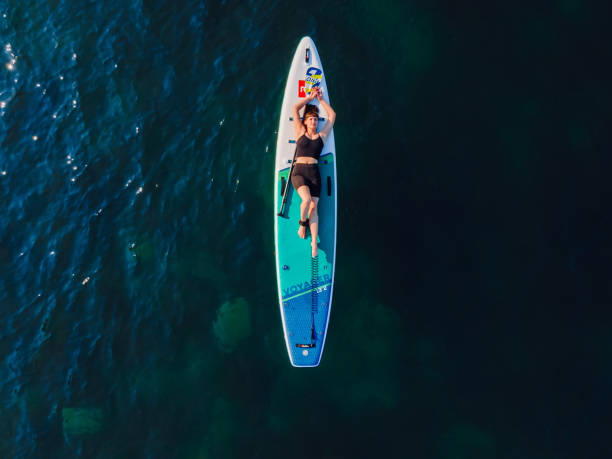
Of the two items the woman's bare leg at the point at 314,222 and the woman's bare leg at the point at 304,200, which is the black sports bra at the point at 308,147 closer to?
the woman's bare leg at the point at 304,200

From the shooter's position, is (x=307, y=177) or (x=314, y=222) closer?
(x=307, y=177)

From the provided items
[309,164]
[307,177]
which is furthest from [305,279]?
[309,164]

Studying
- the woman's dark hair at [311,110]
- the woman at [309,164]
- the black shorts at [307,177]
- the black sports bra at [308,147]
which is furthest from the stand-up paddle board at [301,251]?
the black sports bra at [308,147]

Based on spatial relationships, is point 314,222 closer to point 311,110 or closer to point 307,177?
point 307,177

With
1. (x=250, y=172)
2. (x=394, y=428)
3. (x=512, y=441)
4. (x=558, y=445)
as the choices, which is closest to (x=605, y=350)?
(x=558, y=445)

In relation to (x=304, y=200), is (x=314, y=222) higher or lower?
lower

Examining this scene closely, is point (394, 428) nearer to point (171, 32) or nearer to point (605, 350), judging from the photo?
point (605, 350)

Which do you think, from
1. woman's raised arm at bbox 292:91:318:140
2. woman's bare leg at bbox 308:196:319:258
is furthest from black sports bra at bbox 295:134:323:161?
woman's bare leg at bbox 308:196:319:258
